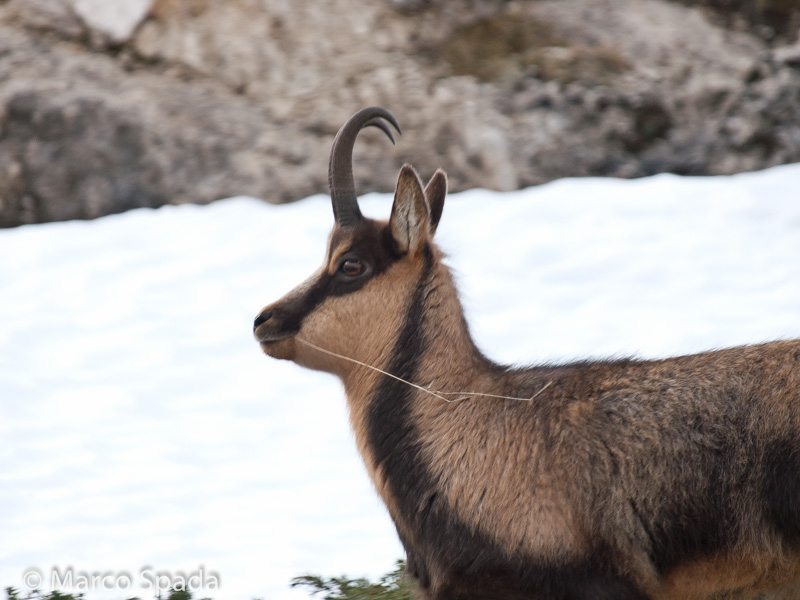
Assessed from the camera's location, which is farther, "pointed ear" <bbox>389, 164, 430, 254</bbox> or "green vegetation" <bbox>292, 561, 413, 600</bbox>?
"green vegetation" <bbox>292, 561, 413, 600</bbox>

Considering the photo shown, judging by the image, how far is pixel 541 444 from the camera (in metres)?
4.28

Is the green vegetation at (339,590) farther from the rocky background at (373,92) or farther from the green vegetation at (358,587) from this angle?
the rocky background at (373,92)

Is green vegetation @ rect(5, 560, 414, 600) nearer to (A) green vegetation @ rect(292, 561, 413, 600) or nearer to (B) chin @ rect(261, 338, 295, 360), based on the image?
(A) green vegetation @ rect(292, 561, 413, 600)

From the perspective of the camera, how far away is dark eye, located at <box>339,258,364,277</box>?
15.5 feet

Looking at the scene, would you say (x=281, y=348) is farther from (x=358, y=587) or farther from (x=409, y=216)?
(x=358, y=587)

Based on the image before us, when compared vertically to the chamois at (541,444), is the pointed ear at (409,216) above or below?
above

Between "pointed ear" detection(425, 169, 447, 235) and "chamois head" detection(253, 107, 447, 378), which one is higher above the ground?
"pointed ear" detection(425, 169, 447, 235)

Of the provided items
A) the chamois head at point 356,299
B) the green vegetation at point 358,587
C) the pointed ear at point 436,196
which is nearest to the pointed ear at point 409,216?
the chamois head at point 356,299

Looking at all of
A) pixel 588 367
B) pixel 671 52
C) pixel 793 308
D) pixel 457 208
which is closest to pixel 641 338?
pixel 793 308

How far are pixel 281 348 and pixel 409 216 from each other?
2.68 feet

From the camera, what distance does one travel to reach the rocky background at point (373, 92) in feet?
36.3

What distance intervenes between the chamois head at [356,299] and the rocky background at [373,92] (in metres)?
6.48

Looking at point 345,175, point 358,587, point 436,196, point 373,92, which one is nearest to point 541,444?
point 436,196

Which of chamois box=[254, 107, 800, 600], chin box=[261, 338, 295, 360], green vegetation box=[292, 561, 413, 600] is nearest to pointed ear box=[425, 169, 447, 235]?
chamois box=[254, 107, 800, 600]
